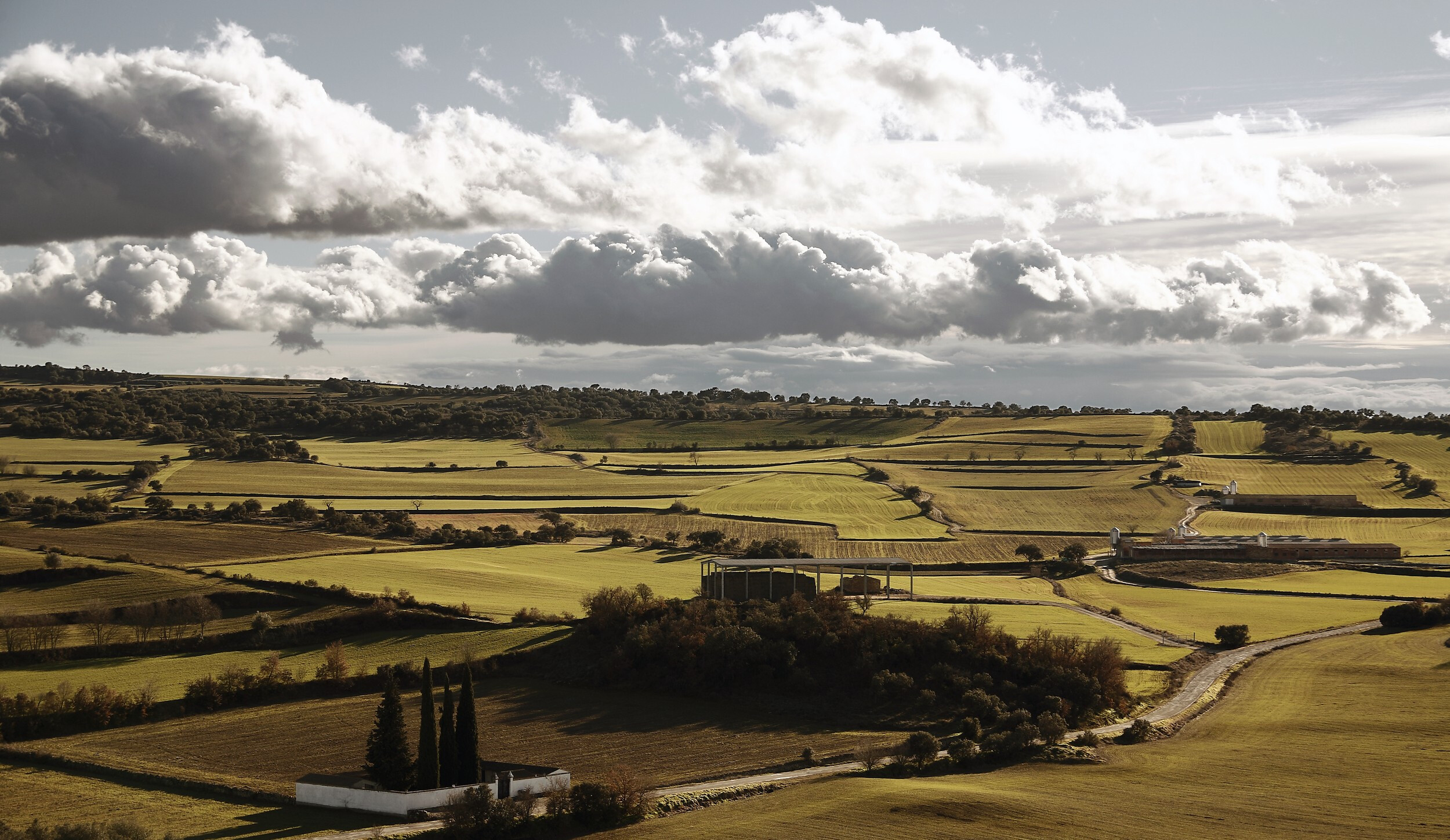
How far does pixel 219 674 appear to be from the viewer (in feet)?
181

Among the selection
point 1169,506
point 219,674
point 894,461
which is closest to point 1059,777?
point 219,674

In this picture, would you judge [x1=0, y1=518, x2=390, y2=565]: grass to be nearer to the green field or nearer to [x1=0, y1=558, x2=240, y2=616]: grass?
[x1=0, y1=558, x2=240, y2=616]: grass

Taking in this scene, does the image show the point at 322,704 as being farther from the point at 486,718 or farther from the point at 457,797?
the point at 457,797

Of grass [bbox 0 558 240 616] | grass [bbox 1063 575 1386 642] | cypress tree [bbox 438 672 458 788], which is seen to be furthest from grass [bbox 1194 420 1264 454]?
cypress tree [bbox 438 672 458 788]

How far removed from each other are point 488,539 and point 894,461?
217ft

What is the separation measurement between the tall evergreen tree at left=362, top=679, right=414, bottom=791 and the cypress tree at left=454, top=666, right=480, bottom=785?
1913mm

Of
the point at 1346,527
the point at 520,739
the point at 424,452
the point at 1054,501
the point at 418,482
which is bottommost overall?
the point at 520,739

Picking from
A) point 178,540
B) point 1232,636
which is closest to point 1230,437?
point 1232,636

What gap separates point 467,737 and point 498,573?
3508 centimetres

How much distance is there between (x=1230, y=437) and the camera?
538ft

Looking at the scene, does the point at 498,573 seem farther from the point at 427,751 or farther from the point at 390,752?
the point at 427,751

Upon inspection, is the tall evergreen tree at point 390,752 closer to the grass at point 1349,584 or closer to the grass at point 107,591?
the grass at point 107,591

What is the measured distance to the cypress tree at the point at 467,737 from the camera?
42656mm

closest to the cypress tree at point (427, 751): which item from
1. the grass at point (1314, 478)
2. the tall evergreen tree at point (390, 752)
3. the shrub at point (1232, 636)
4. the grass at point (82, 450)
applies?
the tall evergreen tree at point (390, 752)
